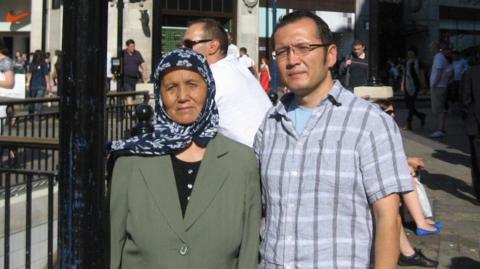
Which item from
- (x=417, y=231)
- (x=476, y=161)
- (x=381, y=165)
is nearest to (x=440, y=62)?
(x=476, y=161)

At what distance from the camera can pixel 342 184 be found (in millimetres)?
2393

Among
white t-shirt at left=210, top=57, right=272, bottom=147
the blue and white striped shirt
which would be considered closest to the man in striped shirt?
the blue and white striped shirt

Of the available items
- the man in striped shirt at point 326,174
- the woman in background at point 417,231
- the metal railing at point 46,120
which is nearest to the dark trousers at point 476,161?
the woman in background at point 417,231

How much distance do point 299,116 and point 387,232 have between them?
57 cm

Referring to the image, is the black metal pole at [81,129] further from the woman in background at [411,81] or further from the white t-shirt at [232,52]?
the woman in background at [411,81]

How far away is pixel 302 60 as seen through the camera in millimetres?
2484

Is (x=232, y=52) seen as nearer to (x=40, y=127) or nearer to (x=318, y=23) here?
(x=40, y=127)

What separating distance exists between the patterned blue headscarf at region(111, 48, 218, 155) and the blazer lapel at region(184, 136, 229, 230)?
0.23ft

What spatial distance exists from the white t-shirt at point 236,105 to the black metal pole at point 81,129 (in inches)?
61.3

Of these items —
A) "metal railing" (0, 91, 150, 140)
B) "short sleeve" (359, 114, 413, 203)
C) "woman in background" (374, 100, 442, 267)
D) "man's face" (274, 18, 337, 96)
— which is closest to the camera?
"short sleeve" (359, 114, 413, 203)

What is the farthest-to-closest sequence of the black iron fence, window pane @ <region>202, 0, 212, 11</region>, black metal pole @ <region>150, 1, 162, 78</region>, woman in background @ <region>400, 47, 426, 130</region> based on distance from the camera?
Answer: window pane @ <region>202, 0, 212, 11</region> < woman in background @ <region>400, 47, 426, 130</region> < black metal pole @ <region>150, 1, 162, 78</region> < the black iron fence

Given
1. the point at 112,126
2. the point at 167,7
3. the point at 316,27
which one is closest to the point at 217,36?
the point at 316,27

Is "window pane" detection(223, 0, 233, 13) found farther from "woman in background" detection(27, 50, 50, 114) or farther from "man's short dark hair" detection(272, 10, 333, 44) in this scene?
"man's short dark hair" detection(272, 10, 333, 44)

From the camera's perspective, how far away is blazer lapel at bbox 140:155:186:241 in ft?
8.24
